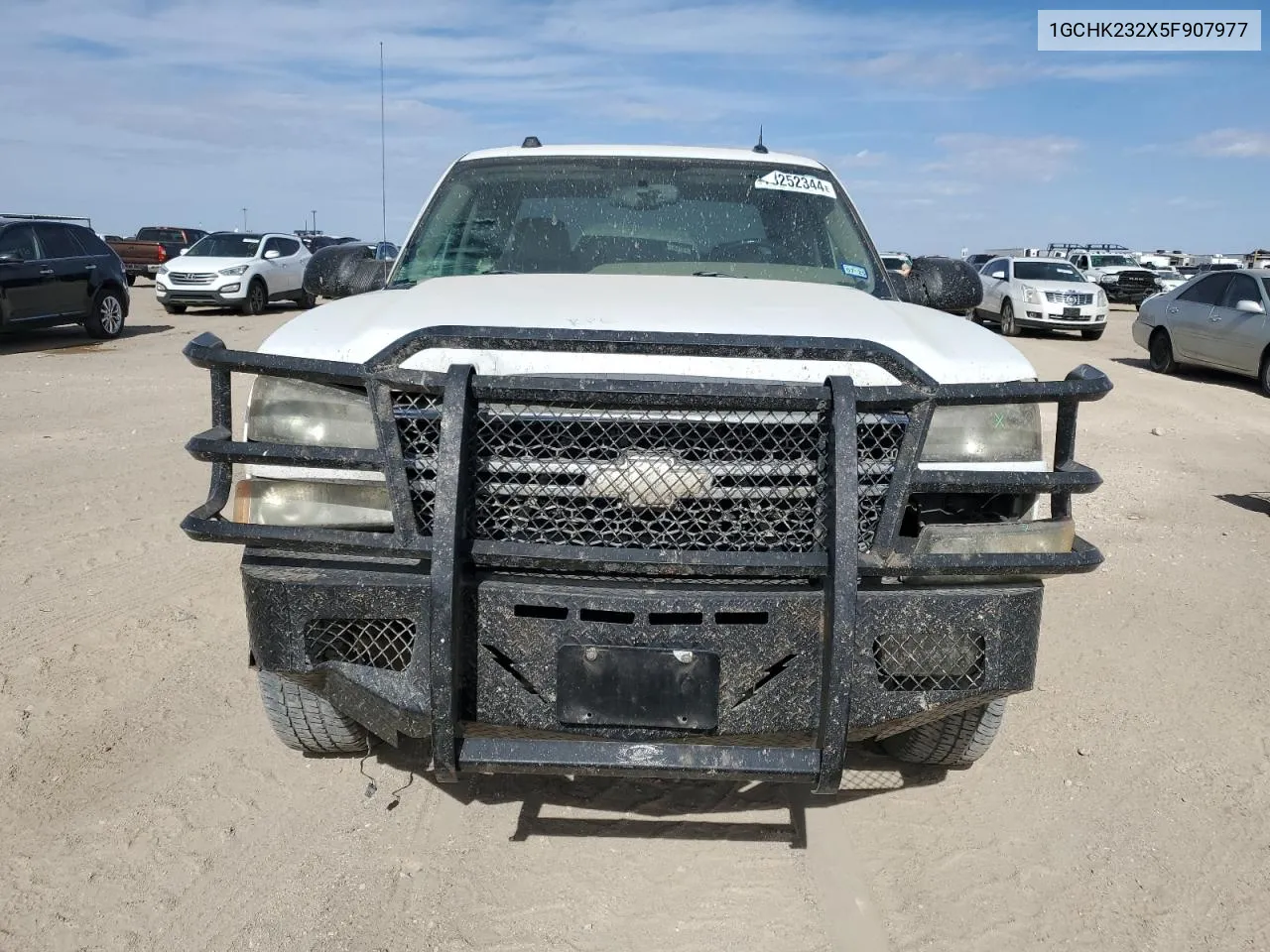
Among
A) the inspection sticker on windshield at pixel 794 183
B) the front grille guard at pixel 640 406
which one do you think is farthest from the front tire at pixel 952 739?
the inspection sticker on windshield at pixel 794 183

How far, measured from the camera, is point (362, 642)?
2.64 m

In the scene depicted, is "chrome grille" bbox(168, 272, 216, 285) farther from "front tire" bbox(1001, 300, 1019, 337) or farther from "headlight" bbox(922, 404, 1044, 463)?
"headlight" bbox(922, 404, 1044, 463)

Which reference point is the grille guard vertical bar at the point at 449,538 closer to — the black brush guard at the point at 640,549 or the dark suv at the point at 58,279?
the black brush guard at the point at 640,549

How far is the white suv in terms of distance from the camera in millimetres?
21250

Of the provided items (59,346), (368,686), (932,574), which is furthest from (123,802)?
(59,346)

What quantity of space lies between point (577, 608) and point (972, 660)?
38.3 inches

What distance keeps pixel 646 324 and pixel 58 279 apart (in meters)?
15.1

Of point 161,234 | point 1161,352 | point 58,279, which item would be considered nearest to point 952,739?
point 1161,352

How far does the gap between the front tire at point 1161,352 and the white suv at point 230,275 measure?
1460 cm

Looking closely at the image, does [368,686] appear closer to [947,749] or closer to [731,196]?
[947,749]

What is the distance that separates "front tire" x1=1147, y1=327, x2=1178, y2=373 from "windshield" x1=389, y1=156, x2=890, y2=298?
12946mm

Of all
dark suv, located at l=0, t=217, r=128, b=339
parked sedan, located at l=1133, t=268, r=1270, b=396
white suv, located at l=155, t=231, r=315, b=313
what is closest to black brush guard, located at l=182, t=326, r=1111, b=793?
parked sedan, located at l=1133, t=268, r=1270, b=396

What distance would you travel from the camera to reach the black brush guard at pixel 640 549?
2.45 meters

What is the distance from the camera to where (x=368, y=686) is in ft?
8.61
